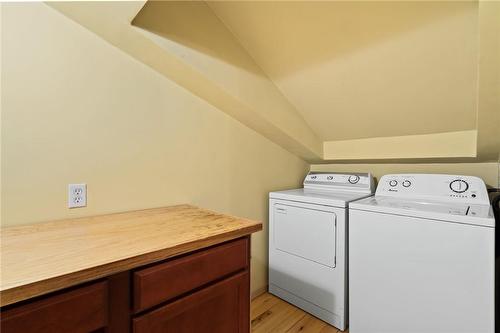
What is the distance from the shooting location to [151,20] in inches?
48.1

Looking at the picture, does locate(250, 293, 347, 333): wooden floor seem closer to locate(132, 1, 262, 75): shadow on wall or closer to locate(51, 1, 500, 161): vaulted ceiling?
locate(51, 1, 500, 161): vaulted ceiling

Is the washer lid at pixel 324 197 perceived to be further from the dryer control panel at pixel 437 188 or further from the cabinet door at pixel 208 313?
the cabinet door at pixel 208 313

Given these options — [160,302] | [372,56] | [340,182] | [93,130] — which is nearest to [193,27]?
[93,130]

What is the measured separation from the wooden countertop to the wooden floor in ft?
3.35

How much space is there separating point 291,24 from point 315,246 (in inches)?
59.3

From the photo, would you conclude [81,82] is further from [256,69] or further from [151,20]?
[256,69]

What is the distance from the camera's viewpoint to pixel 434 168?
80.4 inches

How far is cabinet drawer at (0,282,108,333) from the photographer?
0.61 m

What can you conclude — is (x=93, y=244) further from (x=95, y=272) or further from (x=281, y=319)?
(x=281, y=319)

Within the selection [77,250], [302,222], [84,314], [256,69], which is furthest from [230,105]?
[84,314]

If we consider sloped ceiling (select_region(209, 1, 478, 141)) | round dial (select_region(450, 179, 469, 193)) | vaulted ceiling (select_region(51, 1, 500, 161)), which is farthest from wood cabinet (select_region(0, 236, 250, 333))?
round dial (select_region(450, 179, 469, 193))

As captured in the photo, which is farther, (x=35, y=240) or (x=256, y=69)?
(x=256, y=69)

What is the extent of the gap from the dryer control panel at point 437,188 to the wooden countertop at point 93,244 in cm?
130

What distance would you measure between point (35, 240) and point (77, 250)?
244mm
